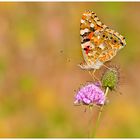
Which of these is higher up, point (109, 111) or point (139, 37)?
point (139, 37)

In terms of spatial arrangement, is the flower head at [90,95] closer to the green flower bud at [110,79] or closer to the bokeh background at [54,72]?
the green flower bud at [110,79]

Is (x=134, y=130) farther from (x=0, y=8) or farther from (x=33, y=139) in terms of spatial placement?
(x=0, y=8)

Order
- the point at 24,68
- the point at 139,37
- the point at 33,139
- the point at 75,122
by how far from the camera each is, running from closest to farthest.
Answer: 1. the point at 33,139
2. the point at 75,122
3. the point at 24,68
4. the point at 139,37

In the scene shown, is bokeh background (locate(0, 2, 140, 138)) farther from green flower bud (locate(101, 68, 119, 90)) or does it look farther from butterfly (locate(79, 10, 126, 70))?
green flower bud (locate(101, 68, 119, 90))

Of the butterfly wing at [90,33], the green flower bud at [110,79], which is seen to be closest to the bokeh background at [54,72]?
the butterfly wing at [90,33]

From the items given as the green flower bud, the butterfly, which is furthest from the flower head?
the butterfly

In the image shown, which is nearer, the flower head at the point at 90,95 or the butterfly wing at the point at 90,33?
the flower head at the point at 90,95

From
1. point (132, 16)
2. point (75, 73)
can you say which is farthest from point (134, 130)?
point (132, 16)
